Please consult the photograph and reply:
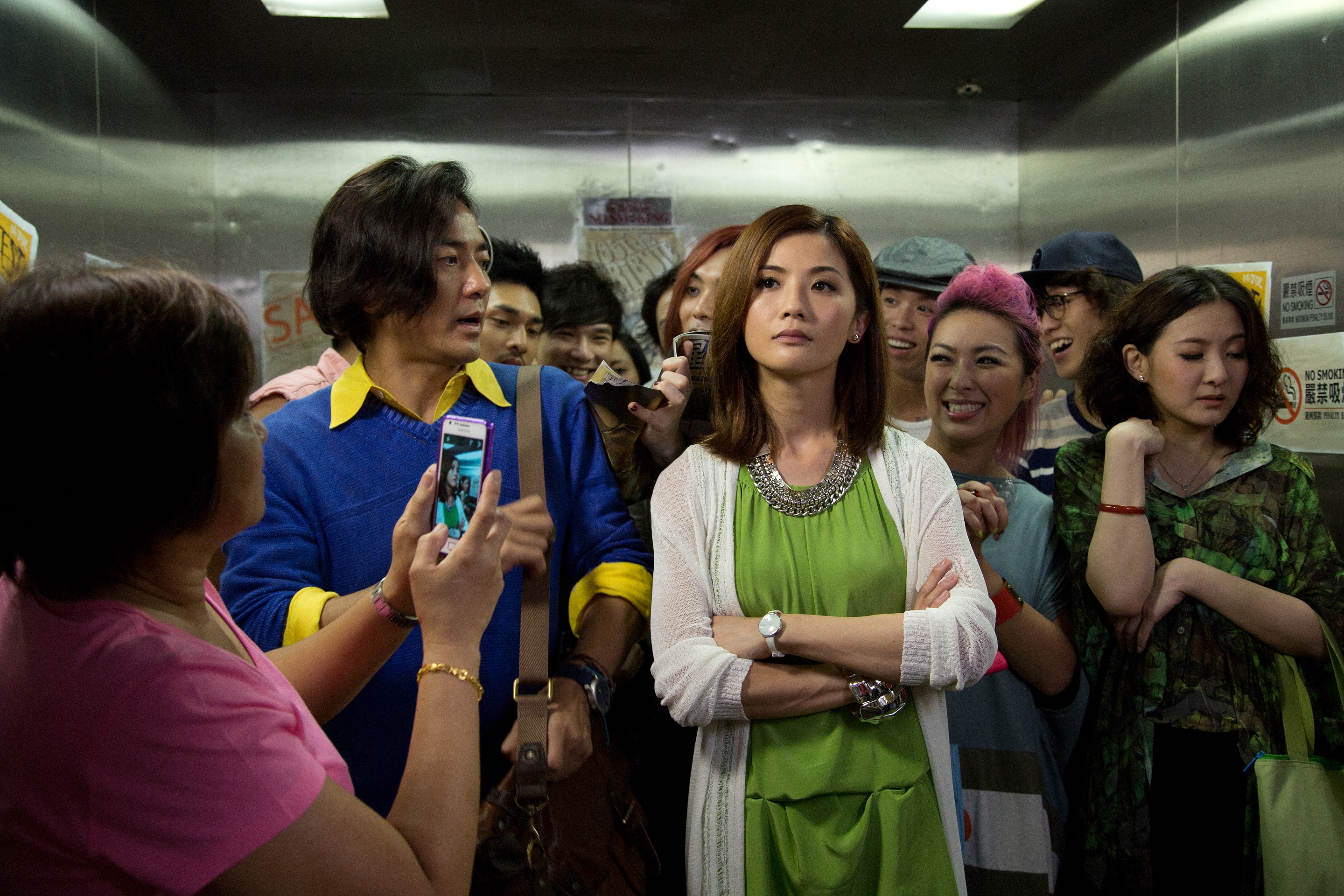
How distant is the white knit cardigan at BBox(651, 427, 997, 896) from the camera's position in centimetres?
129

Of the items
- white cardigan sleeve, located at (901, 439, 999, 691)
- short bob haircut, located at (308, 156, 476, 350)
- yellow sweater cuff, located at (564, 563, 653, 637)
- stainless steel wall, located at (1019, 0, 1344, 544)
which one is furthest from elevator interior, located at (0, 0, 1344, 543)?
yellow sweater cuff, located at (564, 563, 653, 637)

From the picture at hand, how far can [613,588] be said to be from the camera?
1421mm

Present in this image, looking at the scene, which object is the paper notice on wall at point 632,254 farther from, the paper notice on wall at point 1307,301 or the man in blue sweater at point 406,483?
the man in blue sweater at point 406,483

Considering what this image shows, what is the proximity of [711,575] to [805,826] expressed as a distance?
40 centimetres

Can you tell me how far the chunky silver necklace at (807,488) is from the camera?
1.44m

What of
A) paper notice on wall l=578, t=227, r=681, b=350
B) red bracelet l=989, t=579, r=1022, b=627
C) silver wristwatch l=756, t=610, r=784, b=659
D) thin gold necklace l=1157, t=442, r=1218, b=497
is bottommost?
red bracelet l=989, t=579, r=1022, b=627

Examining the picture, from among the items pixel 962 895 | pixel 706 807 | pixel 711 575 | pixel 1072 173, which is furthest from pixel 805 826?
pixel 1072 173

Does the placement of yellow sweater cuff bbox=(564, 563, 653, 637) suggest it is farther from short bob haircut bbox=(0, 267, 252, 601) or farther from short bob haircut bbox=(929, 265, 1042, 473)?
short bob haircut bbox=(929, 265, 1042, 473)

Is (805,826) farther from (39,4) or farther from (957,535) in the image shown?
(39,4)

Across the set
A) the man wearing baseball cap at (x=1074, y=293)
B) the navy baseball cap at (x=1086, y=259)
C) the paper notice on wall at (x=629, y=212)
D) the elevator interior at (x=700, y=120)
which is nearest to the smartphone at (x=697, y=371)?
the man wearing baseball cap at (x=1074, y=293)

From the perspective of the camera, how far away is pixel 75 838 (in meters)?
0.71

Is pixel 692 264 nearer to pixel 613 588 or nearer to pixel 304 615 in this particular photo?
pixel 613 588

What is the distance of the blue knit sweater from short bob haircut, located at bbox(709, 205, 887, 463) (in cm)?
26

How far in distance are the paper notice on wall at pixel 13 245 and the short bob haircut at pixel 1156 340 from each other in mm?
2117
